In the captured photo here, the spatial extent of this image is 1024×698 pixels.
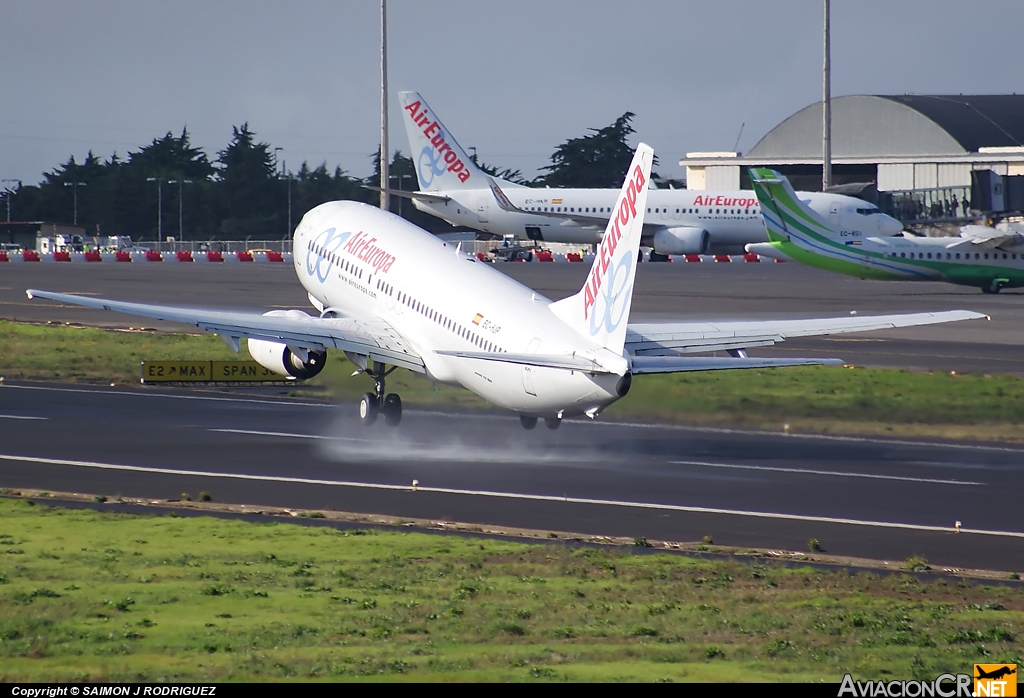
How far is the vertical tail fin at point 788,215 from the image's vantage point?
74938 mm

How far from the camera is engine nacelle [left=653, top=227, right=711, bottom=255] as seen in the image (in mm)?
108000

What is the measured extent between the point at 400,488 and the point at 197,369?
18221 mm

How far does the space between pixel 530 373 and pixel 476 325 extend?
11.2 ft

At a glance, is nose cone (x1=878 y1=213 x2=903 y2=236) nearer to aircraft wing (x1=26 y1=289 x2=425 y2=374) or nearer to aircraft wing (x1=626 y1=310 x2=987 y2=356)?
aircraft wing (x1=26 y1=289 x2=425 y2=374)

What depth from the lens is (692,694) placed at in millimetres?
13727

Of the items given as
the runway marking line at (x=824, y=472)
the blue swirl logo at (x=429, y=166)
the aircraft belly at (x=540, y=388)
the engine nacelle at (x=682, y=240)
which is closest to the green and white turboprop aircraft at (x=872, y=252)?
the engine nacelle at (x=682, y=240)

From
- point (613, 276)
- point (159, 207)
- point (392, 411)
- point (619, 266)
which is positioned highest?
point (159, 207)

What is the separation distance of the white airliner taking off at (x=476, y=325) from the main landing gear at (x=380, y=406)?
37 mm

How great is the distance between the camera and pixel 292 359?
38.5 metres

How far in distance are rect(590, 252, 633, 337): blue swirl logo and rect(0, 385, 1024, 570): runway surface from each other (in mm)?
3395

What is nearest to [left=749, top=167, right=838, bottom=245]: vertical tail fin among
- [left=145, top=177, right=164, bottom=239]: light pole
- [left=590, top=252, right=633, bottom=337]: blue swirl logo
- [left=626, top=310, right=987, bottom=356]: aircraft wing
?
[left=626, top=310, right=987, bottom=356]: aircraft wing

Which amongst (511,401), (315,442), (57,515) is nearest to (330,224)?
(315,442)

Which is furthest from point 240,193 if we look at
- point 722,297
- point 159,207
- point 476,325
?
point 476,325

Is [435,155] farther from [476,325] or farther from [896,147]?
[476,325]
